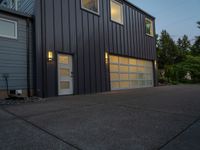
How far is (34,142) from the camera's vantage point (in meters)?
1.64

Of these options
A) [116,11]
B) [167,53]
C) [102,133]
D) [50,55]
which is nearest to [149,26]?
[116,11]

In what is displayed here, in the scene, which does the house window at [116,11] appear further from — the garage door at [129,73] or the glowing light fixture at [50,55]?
the glowing light fixture at [50,55]

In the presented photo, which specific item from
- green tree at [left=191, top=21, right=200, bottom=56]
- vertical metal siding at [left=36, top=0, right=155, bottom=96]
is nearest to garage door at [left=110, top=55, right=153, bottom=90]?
vertical metal siding at [left=36, top=0, right=155, bottom=96]

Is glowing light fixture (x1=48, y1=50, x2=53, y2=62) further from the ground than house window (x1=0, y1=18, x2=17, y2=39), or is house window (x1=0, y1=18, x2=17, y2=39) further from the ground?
house window (x1=0, y1=18, x2=17, y2=39)

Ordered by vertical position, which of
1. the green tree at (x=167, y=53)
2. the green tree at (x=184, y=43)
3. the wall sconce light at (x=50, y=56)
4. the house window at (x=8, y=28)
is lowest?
the wall sconce light at (x=50, y=56)

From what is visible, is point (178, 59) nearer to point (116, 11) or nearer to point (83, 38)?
point (116, 11)

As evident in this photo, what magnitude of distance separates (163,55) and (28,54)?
59.8ft

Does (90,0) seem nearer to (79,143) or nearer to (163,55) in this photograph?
(79,143)

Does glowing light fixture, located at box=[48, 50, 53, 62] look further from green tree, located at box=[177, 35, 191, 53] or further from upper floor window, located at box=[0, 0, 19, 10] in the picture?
green tree, located at box=[177, 35, 191, 53]

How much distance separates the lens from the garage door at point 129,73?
27.5 feet

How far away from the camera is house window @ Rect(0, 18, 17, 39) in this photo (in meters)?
5.17

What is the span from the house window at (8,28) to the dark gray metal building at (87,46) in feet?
2.33

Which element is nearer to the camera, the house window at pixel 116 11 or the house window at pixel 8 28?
the house window at pixel 8 28

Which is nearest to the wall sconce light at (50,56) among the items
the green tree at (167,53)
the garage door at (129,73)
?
the garage door at (129,73)
